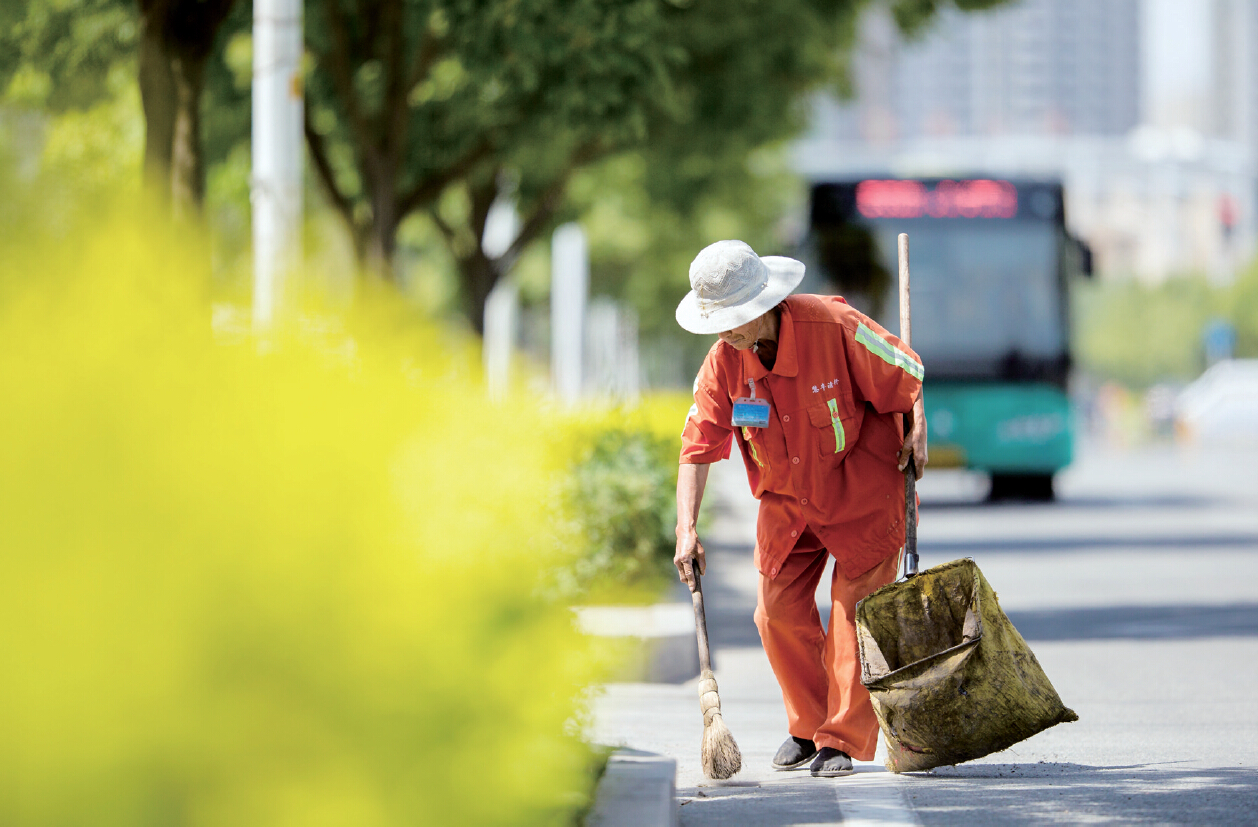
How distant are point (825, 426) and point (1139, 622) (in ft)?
18.4

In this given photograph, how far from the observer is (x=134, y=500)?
2209 millimetres

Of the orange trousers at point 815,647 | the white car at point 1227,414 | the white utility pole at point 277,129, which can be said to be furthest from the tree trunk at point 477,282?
the white car at point 1227,414

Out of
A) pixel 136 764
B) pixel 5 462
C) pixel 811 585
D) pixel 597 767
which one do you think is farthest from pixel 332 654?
pixel 811 585

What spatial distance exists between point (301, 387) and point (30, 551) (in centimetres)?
51

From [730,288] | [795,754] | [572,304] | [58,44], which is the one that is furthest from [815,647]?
[572,304]

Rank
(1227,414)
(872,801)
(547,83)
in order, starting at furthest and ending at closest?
(1227,414) < (547,83) < (872,801)

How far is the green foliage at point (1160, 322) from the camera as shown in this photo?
264 feet

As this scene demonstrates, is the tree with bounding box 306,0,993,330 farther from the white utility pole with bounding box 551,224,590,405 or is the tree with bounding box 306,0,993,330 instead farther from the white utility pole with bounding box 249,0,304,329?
the white utility pole with bounding box 551,224,590,405

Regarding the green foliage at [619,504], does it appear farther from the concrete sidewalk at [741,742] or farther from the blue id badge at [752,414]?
the blue id badge at [752,414]

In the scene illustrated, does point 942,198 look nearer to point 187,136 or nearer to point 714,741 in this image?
point 187,136

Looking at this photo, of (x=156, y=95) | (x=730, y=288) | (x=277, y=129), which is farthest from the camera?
(x=156, y=95)

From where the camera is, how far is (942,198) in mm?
19453

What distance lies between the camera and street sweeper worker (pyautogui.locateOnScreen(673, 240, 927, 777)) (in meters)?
5.25

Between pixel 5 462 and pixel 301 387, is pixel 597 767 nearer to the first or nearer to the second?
pixel 301 387
